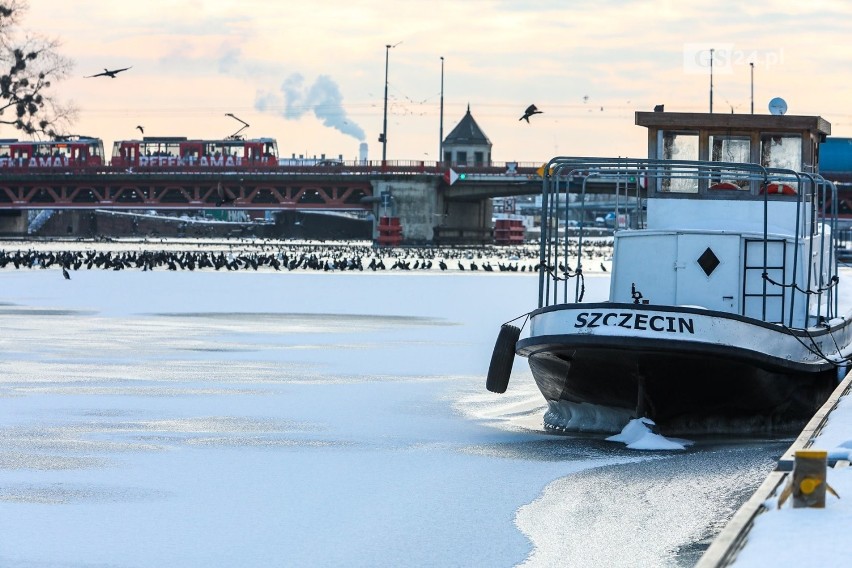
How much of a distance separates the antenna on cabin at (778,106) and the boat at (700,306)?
60cm

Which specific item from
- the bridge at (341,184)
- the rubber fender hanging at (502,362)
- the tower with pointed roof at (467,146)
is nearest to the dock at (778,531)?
the rubber fender hanging at (502,362)

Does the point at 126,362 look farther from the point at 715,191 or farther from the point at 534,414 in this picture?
the point at 715,191

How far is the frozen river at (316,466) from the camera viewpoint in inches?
394

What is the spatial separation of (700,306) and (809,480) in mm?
8721

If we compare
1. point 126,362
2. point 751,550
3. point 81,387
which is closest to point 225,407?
point 81,387

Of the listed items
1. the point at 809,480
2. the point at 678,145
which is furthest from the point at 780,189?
the point at 809,480

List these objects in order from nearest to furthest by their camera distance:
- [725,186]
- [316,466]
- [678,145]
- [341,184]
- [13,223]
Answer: [316,466]
[725,186]
[678,145]
[341,184]
[13,223]

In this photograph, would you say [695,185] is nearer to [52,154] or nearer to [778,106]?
[778,106]

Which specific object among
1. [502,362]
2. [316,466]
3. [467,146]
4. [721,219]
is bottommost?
[316,466]

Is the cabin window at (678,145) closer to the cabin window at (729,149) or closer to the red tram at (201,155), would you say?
the cabin window at (729,149)

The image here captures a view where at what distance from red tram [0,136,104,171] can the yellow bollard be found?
10804cm

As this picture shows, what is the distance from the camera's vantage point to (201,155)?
361 ft

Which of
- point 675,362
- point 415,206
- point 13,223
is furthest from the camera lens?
point 13,223

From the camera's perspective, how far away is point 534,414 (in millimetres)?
17672
